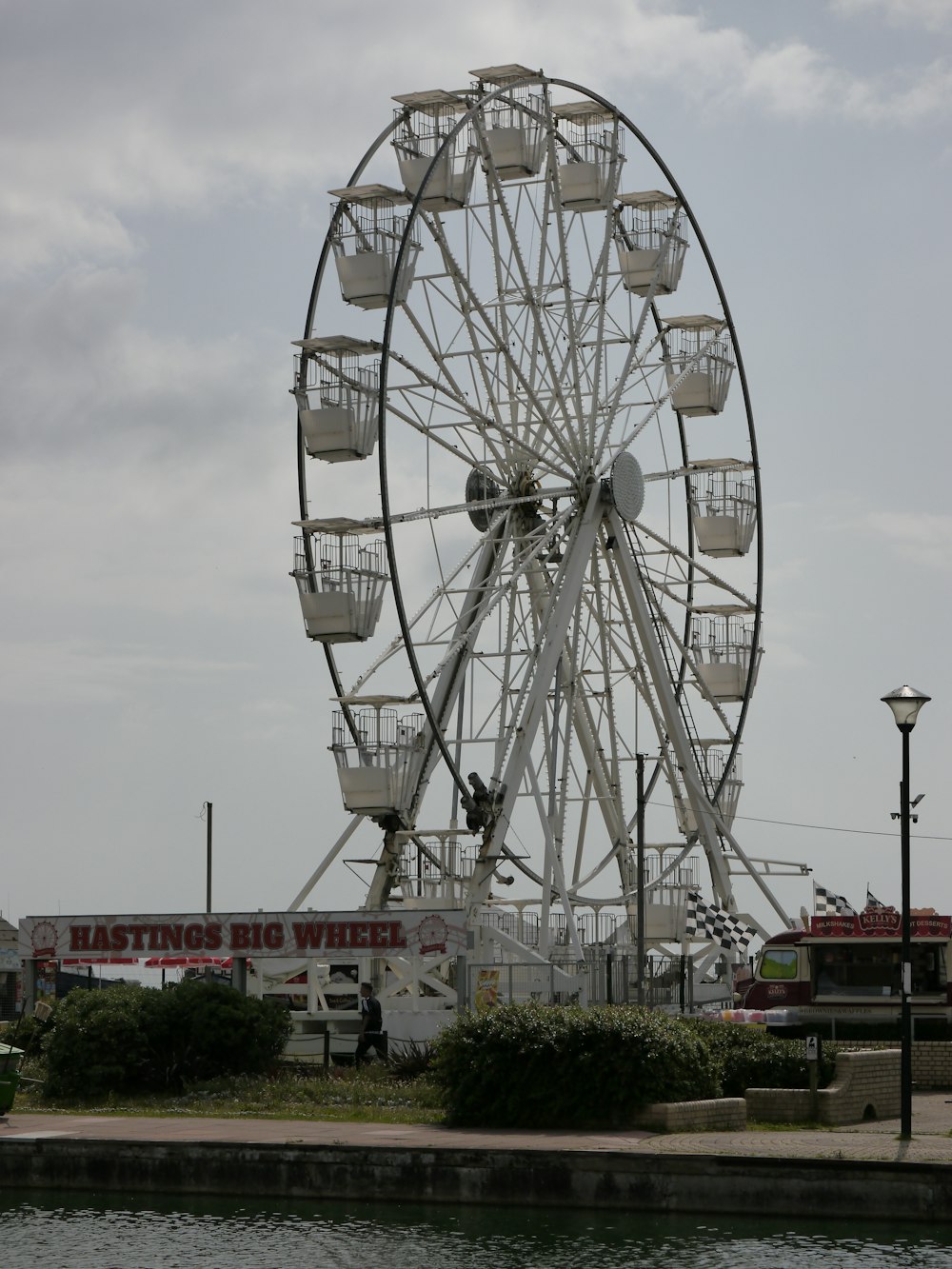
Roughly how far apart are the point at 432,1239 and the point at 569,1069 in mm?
4230

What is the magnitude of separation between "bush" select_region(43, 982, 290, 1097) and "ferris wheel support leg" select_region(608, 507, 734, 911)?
47.4ft

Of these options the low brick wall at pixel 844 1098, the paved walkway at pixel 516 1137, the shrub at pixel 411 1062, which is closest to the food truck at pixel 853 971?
the shrub at pixel 411 1062

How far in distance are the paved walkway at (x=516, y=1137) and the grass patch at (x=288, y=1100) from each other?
555 mm

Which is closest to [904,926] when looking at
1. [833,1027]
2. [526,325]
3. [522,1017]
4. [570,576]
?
[522,1017]

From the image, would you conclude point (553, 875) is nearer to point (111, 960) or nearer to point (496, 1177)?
point (111, 960)

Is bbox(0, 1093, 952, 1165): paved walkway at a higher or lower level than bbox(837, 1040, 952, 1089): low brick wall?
lower

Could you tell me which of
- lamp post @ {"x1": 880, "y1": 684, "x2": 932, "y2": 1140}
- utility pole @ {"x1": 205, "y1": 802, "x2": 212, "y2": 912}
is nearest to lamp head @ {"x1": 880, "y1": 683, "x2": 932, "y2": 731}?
lamp post @ {"x1": 880, "y1": 684, "x2": 932, "y2": 1140}

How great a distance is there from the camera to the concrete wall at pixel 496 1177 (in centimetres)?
1756

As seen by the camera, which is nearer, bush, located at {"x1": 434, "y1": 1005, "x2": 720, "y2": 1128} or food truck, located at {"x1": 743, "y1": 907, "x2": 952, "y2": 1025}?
bush, located at {"x1": 434, "y1": 1005, "x2": 720, "y2": 1128}

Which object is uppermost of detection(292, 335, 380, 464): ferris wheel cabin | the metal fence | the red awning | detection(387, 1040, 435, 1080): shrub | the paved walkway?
detection(292, 335, 380, 464): ferris wheel cabin

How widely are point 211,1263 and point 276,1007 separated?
10.7 m

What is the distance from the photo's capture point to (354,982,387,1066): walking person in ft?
92.7

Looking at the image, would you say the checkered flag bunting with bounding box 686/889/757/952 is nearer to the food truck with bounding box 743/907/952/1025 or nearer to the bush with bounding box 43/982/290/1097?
the food truck with bounding box 743/907/952/1025

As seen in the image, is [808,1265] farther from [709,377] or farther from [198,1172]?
[709,377]
